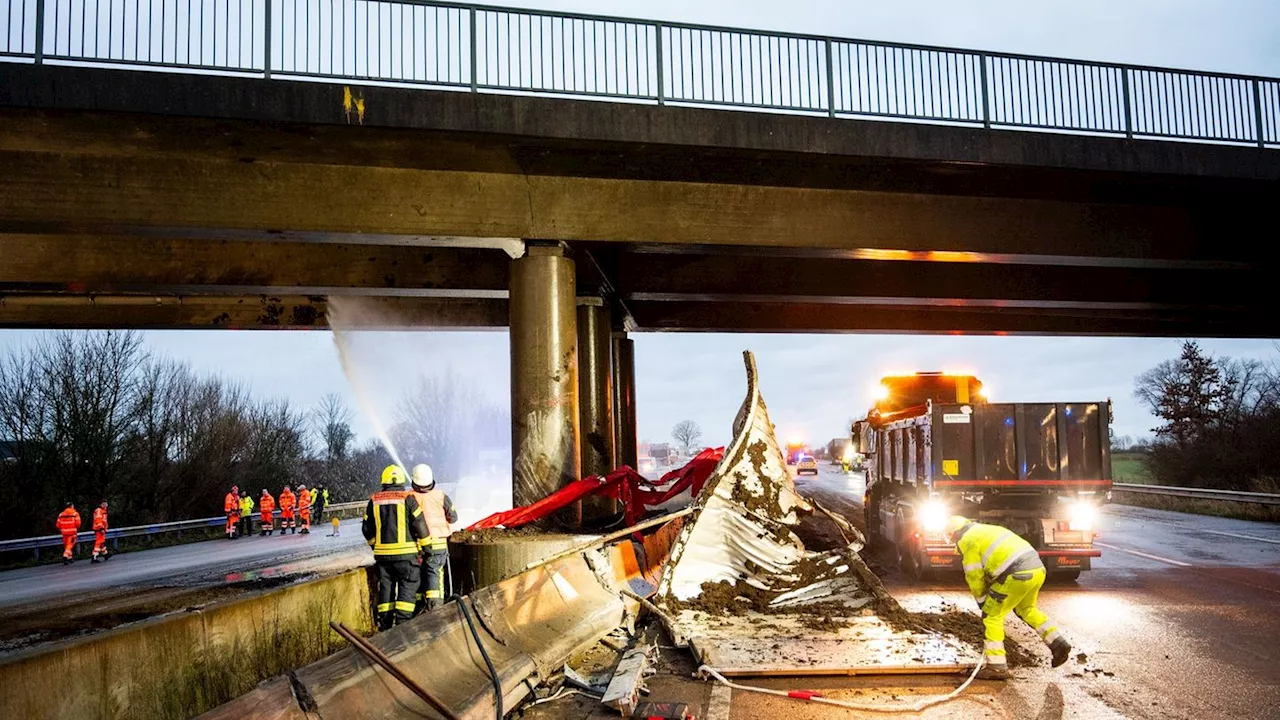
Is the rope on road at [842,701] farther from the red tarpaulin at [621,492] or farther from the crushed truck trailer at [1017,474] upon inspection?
the crushed truck trailer at [1017,474]

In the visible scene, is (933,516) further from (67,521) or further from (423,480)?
(67,521)

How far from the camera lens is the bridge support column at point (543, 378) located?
12430 mm

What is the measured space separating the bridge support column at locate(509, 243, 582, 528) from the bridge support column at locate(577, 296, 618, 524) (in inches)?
162

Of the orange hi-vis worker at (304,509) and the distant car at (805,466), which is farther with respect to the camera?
the distant car at (805,466)

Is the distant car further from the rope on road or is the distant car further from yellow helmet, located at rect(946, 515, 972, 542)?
the rope on road

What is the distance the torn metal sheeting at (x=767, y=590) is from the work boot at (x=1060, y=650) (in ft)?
1.95

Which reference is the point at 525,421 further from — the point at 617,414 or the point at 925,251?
the point at 617,414

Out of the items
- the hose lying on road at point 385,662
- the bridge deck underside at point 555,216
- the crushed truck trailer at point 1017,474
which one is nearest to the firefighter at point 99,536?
the bridge deck underside at point 555,216

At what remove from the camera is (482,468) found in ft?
138

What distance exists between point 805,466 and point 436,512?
52483 millimetres

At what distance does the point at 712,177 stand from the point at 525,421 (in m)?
4.42

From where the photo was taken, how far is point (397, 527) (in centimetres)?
838

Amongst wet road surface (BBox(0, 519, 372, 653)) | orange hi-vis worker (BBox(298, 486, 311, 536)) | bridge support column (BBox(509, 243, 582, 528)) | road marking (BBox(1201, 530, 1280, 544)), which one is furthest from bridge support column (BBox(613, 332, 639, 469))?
road marking (BBox(1201, 530, 1280, 544))

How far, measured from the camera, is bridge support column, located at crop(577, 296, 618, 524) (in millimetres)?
17078
